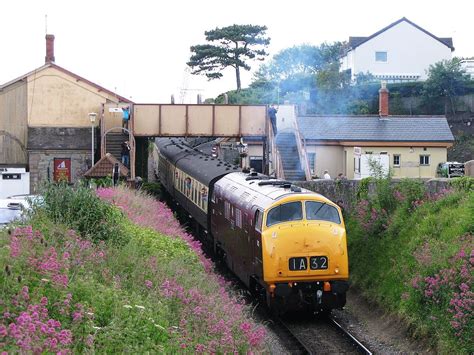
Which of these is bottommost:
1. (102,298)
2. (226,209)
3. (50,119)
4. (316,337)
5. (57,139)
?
(316,337)

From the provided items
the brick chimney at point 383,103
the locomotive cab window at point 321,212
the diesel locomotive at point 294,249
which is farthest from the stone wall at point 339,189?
the brick chimney at point 383,103

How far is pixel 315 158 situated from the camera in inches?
1387

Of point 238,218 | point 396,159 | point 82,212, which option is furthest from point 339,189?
point 82,212

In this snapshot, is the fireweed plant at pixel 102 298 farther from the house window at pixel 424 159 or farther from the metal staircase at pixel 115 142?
the house window at pixel 424 159

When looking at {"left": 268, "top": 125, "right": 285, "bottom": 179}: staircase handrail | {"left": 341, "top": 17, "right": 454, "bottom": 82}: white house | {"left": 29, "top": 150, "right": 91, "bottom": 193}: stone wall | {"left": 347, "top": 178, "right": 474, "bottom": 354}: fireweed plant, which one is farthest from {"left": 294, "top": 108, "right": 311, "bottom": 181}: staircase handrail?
{"left": 341, "top": 17, "right": 454, "bottom": 82}: white house

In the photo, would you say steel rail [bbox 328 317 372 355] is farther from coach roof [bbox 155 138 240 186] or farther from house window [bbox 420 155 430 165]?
house window [bbox 420 155 430 165]

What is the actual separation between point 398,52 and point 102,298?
46831 millimetres

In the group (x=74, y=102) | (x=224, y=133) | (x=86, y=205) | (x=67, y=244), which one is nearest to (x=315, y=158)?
(x=224, y=133)

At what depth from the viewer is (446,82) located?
160 feet

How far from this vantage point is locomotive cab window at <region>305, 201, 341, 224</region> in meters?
15.2

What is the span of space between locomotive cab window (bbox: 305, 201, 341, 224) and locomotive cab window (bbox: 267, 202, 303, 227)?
7.3 inches

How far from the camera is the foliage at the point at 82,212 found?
12.5 m

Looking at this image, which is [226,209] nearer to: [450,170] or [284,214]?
[284,214]

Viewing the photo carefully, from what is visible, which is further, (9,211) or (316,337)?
(9,211)
